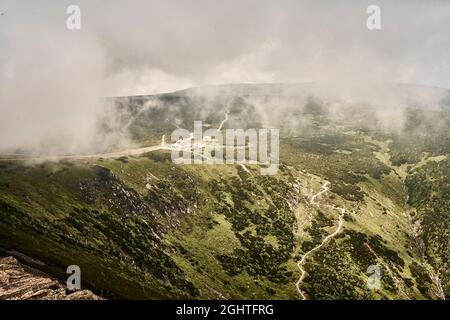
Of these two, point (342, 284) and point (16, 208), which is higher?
point (16, 208)

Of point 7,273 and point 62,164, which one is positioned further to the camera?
point 62,164

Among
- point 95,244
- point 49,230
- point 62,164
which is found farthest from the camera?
point 62,164
